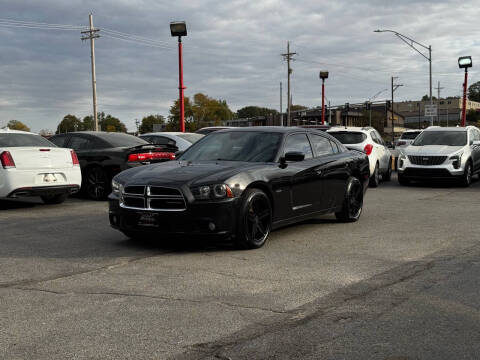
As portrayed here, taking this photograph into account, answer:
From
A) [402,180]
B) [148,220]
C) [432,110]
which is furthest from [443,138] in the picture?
[432,110]

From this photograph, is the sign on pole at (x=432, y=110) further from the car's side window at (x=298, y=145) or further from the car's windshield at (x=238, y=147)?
the car's windshield at (x=238, y=147)

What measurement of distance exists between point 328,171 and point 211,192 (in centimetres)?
255

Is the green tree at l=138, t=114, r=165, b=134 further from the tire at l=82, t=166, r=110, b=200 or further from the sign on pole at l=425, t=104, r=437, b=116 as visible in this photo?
the tire at l=82, t=166, r=110, b=200

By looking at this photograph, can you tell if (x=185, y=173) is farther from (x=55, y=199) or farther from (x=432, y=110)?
(x=432, y=110)

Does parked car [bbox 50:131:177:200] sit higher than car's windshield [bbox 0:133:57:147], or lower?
lower

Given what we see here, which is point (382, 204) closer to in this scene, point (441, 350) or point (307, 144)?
point (307, 144)

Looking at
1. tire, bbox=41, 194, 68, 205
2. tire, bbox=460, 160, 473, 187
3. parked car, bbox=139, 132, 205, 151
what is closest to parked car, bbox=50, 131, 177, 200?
tire, bbox=41, 194, 68, 205

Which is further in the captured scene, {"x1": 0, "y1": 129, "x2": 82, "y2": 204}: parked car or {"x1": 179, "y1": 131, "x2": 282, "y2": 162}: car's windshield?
{"x1": 0, "y1": 129, "x2": 82, "y2": 204}: parked car

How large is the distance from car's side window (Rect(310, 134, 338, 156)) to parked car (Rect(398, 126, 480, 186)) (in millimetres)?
8362

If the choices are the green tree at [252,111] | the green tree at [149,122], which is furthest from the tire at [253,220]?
the green tree at [252,111]

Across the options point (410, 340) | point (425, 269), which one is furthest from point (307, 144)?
point (410, 340)

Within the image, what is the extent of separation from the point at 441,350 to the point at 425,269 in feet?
7.93

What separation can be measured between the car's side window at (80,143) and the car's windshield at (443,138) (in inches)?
375

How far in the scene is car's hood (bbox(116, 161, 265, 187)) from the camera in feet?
22.7
